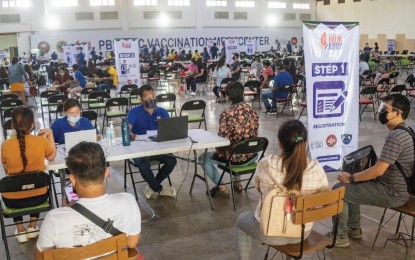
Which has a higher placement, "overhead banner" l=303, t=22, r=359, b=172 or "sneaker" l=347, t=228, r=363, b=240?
"overhead banner" l=303, t=22, r=359, b=172

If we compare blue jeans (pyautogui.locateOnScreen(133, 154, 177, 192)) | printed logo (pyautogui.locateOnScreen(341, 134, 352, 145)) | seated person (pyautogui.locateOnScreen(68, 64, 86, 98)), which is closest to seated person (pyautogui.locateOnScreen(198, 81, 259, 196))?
blue jeans (pyautogui.locateOnScreen(133, 154, 177, 192))

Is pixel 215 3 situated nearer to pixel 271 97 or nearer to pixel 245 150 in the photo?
pixel 271 97

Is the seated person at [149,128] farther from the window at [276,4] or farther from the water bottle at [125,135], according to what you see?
the window at [276,4]

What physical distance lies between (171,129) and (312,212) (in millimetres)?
2212

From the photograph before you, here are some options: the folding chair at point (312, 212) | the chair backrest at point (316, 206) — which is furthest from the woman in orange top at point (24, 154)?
the chair backrest at point (316, 206)

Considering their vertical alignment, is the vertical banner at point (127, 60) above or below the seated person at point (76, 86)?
above

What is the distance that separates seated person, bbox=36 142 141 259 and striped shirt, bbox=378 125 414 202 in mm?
2144

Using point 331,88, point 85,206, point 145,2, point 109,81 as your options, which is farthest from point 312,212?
point 145,2

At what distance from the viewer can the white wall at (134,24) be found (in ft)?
76.4

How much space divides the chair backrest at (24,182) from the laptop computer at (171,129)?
1.33 metres

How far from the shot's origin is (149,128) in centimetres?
531

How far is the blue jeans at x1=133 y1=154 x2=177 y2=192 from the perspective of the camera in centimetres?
481

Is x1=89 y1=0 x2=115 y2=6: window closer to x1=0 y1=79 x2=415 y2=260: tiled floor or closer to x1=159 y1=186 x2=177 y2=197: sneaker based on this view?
x1=0 y1=79 x2=415 y2=260: tiled floor

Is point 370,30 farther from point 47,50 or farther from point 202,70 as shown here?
point 47,50
